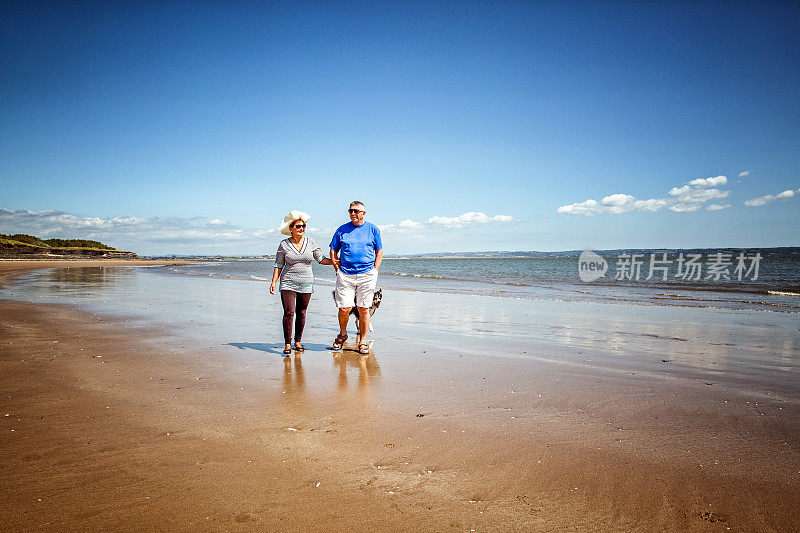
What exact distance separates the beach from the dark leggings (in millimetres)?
380

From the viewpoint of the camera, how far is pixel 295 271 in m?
6.41

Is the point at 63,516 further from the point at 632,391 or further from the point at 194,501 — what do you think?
the point at 632,391

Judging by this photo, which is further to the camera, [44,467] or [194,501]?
[44,467]

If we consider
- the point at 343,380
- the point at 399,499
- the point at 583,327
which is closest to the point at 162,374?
the point at 343,380

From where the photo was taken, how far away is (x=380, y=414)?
381 cm

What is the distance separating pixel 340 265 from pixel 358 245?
450mm

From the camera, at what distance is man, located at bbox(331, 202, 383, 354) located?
639cm

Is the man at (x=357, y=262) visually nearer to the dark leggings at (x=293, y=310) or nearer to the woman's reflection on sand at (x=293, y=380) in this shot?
the dark leggings at (x=293, y=310)

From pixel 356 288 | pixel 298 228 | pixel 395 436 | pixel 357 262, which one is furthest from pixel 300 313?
pixel 395 436

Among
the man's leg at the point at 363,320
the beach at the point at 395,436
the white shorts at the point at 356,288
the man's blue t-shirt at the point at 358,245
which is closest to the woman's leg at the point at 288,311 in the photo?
the beach at the point at 395,436

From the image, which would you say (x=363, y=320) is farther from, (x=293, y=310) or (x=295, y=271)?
(x=295, y=271)

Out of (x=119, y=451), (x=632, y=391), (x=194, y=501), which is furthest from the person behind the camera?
(x=632, y=391)

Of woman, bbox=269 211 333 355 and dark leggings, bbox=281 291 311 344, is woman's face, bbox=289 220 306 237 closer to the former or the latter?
woman, bbox=269 211 333 355

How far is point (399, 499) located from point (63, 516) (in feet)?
5.71
